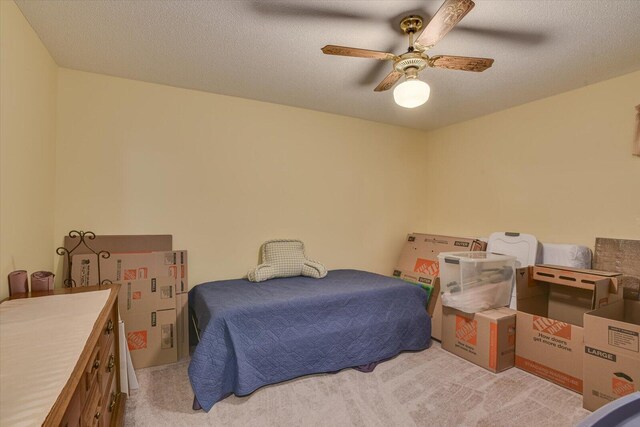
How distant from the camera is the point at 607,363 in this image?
6.66 feet

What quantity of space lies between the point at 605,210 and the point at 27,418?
3654 mm

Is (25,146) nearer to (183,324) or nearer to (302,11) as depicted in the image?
(183,324)

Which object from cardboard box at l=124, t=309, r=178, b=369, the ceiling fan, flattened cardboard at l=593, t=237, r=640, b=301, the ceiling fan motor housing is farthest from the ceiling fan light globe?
cardboard box at l=124, t=309, r=178, b=369

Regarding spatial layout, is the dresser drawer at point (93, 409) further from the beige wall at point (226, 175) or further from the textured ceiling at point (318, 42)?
the textured ceiling at point (318, 42)

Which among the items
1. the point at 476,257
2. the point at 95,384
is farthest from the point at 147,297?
the point at 476,257

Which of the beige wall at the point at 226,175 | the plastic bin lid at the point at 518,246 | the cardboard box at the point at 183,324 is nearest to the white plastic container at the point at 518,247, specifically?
the plastic bin lid at the point at 518,246

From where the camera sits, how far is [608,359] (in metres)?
2.03

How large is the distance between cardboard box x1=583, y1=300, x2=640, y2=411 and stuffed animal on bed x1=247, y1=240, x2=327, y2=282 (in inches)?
82.2

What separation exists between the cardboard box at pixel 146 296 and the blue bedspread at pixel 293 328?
23cm

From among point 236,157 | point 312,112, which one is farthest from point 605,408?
point 312,112

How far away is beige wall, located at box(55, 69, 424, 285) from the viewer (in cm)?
266

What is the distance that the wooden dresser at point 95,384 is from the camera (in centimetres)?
88

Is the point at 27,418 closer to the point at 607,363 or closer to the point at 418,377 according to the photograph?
the point at 418,377

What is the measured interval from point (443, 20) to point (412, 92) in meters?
0.41
